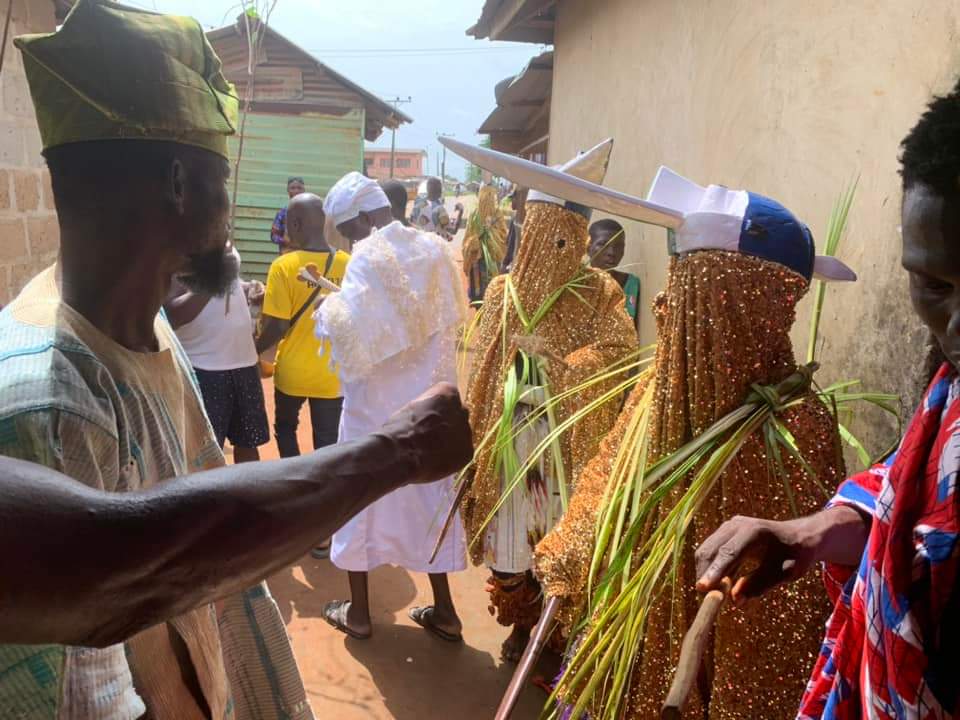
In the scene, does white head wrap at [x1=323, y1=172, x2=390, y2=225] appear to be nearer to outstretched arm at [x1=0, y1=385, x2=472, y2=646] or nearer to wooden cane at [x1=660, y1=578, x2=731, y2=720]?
outstretched arm at [x1=0, y1=385, x2=472, y2=646]

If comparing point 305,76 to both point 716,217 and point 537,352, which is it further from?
point 716,217

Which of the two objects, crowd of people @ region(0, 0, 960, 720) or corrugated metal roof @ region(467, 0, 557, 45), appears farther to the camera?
corrugated metal roof @ region(467, 0, 557, 45)

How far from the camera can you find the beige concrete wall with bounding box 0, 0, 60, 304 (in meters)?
4.74

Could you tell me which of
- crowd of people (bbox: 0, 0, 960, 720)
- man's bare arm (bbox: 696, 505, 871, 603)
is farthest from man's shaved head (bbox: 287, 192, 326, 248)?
man's bare arm (bbox: 696, 505, 871, 603)

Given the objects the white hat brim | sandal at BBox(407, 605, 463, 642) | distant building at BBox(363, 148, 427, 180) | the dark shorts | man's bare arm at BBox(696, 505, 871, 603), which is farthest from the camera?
distant building at BBox(363, 148, 427, 180)

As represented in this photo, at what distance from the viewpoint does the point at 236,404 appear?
4633mm

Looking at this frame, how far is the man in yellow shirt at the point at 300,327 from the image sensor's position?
4.68 meters

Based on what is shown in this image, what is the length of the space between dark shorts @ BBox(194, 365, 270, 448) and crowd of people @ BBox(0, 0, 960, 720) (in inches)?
98.4

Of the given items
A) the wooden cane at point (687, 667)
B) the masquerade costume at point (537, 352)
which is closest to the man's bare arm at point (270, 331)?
the masquerade costume at point (537, 352)

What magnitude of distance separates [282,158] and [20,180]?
8.82 metres

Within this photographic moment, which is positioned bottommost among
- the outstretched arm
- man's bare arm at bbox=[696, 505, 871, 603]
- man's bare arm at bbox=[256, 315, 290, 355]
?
man's bare arm at bbox=[256, 315, 290, 355]

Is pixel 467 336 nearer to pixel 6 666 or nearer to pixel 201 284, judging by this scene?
pixel 201 284

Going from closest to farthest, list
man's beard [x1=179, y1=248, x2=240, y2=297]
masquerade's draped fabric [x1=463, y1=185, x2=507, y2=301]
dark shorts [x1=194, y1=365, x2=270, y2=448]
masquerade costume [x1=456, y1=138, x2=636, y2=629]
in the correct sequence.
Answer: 1. man's beard [x1=179, y1=248, x2=240, y2=297]
2. masquerade costume [x1=456, y1=138, x2=636, y2=629]
3. dark shorts [x1=194, y1=365, x2=270, y2=448]
4. masquerade's draped fabric [x1=463, y1=185, x2=507, y2=301]

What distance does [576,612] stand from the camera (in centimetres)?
211
